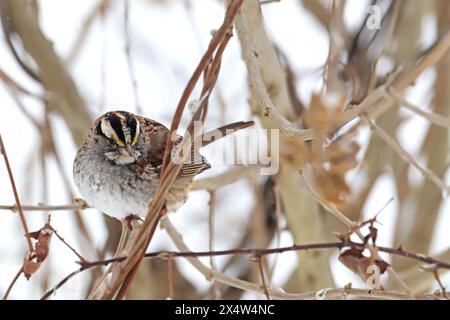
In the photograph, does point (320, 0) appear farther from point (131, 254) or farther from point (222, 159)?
point (131, 254)

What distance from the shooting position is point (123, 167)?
10.0ft

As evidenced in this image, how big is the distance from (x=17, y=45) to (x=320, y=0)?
1.72 metres

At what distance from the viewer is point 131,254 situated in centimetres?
194

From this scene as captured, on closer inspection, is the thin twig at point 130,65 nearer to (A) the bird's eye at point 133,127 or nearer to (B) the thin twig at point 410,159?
(A) the bird's eye at point 133,127

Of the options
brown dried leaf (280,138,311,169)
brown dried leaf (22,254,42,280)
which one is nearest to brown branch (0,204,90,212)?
brown dried leaf (22,254,42,280)

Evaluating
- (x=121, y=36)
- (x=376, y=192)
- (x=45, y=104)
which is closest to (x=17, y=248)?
(x=45, y=104)

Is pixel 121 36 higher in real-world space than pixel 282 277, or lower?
higher

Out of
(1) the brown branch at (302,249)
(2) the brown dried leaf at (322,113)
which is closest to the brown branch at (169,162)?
(1) the brown branch at (302,249)

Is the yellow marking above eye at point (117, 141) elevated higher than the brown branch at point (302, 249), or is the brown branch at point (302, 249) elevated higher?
the yellow marking above eye at point (117, 141)

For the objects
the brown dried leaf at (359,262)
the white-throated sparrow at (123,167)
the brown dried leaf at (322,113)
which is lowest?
the brown dried leaf at (359,262)

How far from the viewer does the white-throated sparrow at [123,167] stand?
9.67 feet

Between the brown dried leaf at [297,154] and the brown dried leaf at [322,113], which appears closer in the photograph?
the brown dried leaf at [322,113]
